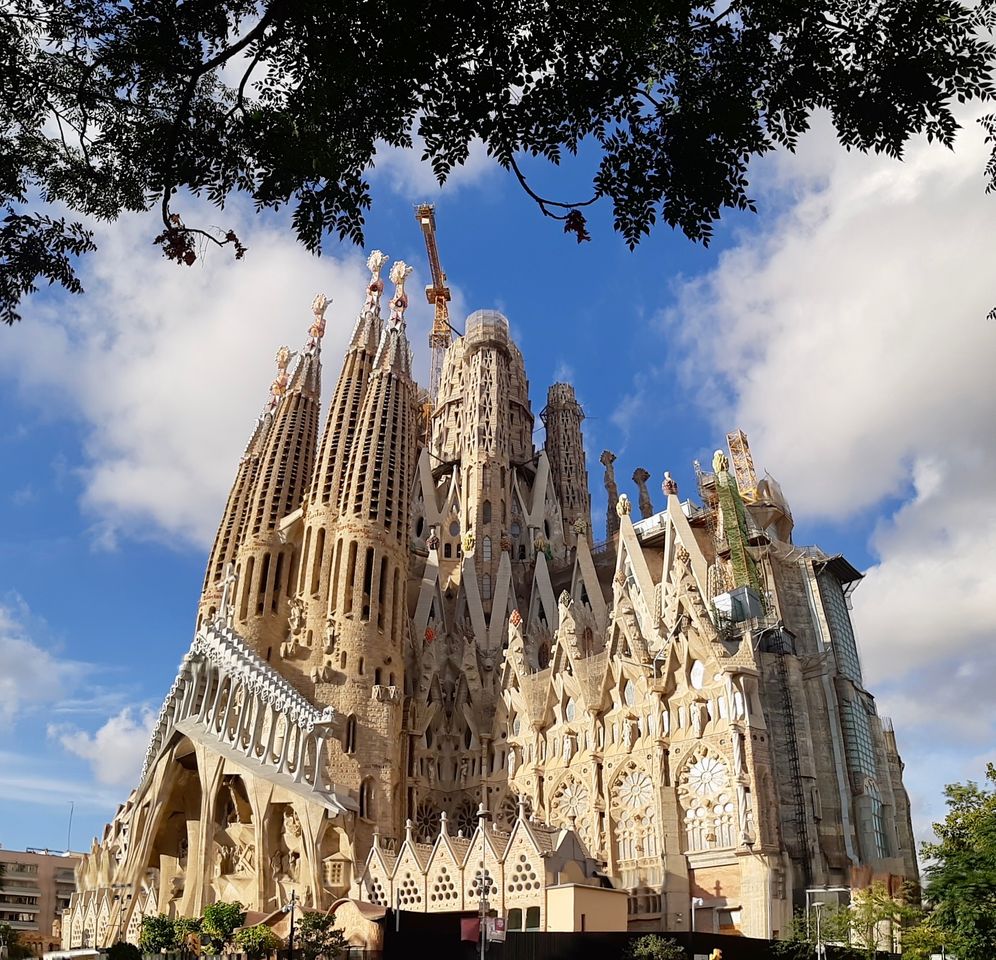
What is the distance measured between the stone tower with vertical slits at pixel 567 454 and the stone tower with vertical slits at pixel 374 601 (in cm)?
1530

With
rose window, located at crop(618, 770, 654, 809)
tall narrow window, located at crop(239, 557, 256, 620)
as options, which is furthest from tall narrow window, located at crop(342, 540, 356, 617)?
rose window, located at crop(618, 770, 654, 809)

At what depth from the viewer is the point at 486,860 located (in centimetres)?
2783

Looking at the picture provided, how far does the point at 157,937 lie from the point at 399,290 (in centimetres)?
3167

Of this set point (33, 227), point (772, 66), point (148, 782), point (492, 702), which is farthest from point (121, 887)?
point (772, 66)

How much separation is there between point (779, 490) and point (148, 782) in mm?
29482

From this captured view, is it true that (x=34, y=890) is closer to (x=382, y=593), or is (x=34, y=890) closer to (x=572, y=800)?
(x=382, y=593)

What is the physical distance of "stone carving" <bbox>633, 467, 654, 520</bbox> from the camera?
56.0 metres

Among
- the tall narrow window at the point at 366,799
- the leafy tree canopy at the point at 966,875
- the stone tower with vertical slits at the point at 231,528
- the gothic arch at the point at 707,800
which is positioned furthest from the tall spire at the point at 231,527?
the leafy tree canopy at the point at 966,875

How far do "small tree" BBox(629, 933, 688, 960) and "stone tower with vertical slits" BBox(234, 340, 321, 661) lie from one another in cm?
2177

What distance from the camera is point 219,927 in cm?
2628

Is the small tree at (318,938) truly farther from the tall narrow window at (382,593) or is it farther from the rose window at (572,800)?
the tall narrow window at (382,593)

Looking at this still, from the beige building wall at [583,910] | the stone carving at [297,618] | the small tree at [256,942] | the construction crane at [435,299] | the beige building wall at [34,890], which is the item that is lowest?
the small tree at [256,942]

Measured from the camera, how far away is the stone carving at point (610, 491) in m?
58.7

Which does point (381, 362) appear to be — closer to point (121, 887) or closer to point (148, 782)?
point (148, 782)
